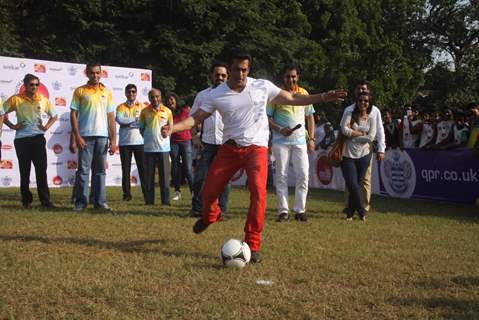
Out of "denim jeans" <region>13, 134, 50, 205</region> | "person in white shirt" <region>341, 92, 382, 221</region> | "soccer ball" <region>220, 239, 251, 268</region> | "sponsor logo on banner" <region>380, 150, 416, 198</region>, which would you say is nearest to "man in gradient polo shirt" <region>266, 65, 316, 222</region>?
"person in white shirt" <region>341, 92, 382, 221</region>

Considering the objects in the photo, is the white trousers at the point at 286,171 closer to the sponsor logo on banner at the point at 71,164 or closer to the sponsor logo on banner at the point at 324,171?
the sponsor logo on banner at the point at 71,164

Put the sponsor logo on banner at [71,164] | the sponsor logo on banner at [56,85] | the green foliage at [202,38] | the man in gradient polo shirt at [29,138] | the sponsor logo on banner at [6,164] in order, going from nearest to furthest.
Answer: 1. the man in gradient polo shirt at [29,138]
2. the sponsor logo on banner at [6,164]
3. the sponsor logo on banner at [56,85]
4. the sponsor logo on banner at [71,164]
5. the green foliage at [202,38]

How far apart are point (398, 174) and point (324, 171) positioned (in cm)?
287

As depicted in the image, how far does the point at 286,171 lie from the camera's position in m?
8.23

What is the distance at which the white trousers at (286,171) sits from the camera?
8.18 metres

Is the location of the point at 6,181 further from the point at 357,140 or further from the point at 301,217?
the point at 357,140

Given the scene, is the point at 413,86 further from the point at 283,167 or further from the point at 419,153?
the point at 283,167

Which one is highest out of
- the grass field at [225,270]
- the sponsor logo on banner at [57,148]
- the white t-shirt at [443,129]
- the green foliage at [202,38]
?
the green foliage at [202,38]

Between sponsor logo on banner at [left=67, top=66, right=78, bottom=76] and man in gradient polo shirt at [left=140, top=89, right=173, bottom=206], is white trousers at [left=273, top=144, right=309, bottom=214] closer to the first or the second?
man in gradient polo shirt at [left=140, top=89, right=173, bottom=206]

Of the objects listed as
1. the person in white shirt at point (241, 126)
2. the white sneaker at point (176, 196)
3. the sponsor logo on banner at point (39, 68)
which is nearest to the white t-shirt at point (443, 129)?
the white sneaker at point (176, 196)

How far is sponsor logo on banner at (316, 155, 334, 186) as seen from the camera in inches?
583

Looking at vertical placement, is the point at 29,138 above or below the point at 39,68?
below

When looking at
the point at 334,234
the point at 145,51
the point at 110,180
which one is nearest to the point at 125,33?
the point at 145,51

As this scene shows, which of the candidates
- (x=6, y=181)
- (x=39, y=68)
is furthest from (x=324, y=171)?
(x=6, y=181)
